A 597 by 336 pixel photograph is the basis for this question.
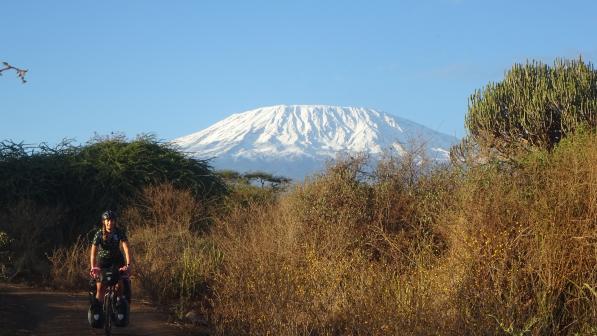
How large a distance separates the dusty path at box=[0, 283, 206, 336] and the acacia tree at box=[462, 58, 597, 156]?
11.2 metres

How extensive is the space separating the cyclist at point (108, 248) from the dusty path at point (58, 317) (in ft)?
2.94

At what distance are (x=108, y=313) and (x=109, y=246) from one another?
0.94 m

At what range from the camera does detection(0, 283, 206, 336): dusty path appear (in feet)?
38.5

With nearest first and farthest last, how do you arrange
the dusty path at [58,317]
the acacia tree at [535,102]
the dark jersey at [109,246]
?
the dark jersey at [109,246] < the dusty path at [58,317] < the acacia tree at [535,102]

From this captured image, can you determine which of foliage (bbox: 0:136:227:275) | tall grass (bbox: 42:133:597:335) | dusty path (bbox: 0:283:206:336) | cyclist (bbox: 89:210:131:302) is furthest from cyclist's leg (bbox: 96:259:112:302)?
foliage (bbox: 0:136:227:275)

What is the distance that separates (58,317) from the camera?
13.0 m

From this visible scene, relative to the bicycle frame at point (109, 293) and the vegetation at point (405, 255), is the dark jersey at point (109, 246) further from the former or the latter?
the vegetation at point (405, 255)

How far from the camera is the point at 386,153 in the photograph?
52.4 ft

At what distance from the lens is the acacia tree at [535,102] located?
70.2ft

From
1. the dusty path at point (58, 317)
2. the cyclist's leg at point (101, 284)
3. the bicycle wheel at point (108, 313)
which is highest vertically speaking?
the cyclist's leg at point (101, 284)

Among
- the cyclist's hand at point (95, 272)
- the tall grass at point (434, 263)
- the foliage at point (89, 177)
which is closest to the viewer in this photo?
the tall grass at point (434, 263)

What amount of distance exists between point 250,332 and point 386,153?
22.2ft

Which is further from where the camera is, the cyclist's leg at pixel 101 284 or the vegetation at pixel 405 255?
the cyclist's leg at pixel 101 284

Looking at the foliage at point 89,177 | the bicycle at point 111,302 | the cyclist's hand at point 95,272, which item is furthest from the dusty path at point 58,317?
the foliage at point 89,177
